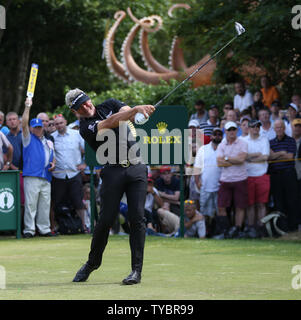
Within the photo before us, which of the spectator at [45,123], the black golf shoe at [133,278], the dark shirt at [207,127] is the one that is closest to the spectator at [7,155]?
the spectator at [45,123]

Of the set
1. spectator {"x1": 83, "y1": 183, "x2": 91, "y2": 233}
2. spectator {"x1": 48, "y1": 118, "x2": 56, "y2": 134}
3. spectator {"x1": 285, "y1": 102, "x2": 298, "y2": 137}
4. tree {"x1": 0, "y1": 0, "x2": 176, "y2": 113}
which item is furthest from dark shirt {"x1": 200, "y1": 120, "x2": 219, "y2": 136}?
tree {"x1": 0, "y1": 0, "x2": 176, "y2": 113}

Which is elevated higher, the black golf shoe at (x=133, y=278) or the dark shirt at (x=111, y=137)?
the dark shirt at (x=111, y=137)

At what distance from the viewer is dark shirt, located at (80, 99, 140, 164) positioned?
28.4 ft

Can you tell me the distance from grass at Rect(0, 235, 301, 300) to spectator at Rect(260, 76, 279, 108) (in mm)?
4549

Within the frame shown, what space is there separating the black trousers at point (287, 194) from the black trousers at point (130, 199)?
20.9ft

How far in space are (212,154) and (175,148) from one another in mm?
746

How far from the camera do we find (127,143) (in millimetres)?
8742

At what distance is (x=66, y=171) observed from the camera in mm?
16609

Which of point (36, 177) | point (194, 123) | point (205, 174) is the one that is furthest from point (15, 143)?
point (205, 174)

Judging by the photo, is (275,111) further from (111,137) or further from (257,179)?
(111,137)

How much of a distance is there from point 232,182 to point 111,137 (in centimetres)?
670

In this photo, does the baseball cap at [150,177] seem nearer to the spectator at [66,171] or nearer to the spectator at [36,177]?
the spectator at [66,171]

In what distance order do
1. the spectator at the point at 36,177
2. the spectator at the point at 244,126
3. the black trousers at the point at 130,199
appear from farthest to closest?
the spectator at the point at 36,177
the spectator at the point at 244,126
the black trousers at the point at 130,199

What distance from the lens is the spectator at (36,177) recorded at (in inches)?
626
